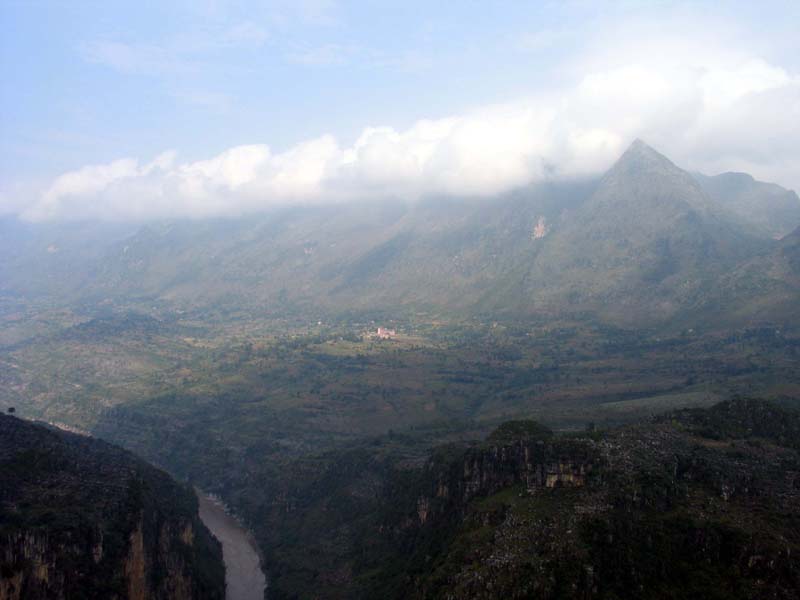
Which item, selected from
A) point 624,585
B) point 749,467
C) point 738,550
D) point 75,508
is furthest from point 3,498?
point 749,467

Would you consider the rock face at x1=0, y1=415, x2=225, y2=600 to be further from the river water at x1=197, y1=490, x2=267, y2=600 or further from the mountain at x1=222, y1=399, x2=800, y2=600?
the mountain at x1=222, y1=399, x2=800, y2=600

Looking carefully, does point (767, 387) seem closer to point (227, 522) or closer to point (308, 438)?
point (308, 438)

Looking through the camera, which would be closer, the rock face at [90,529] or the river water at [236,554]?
the rock face at [90,529]

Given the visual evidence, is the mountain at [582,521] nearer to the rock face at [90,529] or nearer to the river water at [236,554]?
the river water at [236,554]

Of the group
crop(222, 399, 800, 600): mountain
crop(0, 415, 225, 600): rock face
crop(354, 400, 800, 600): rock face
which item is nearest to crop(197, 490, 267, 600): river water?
crop(0, 415, 225, 600): rock face

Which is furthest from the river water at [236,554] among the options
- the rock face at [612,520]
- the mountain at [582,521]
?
the rock face at [612,520]

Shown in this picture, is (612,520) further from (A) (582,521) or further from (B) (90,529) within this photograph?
(B) (90,529)
